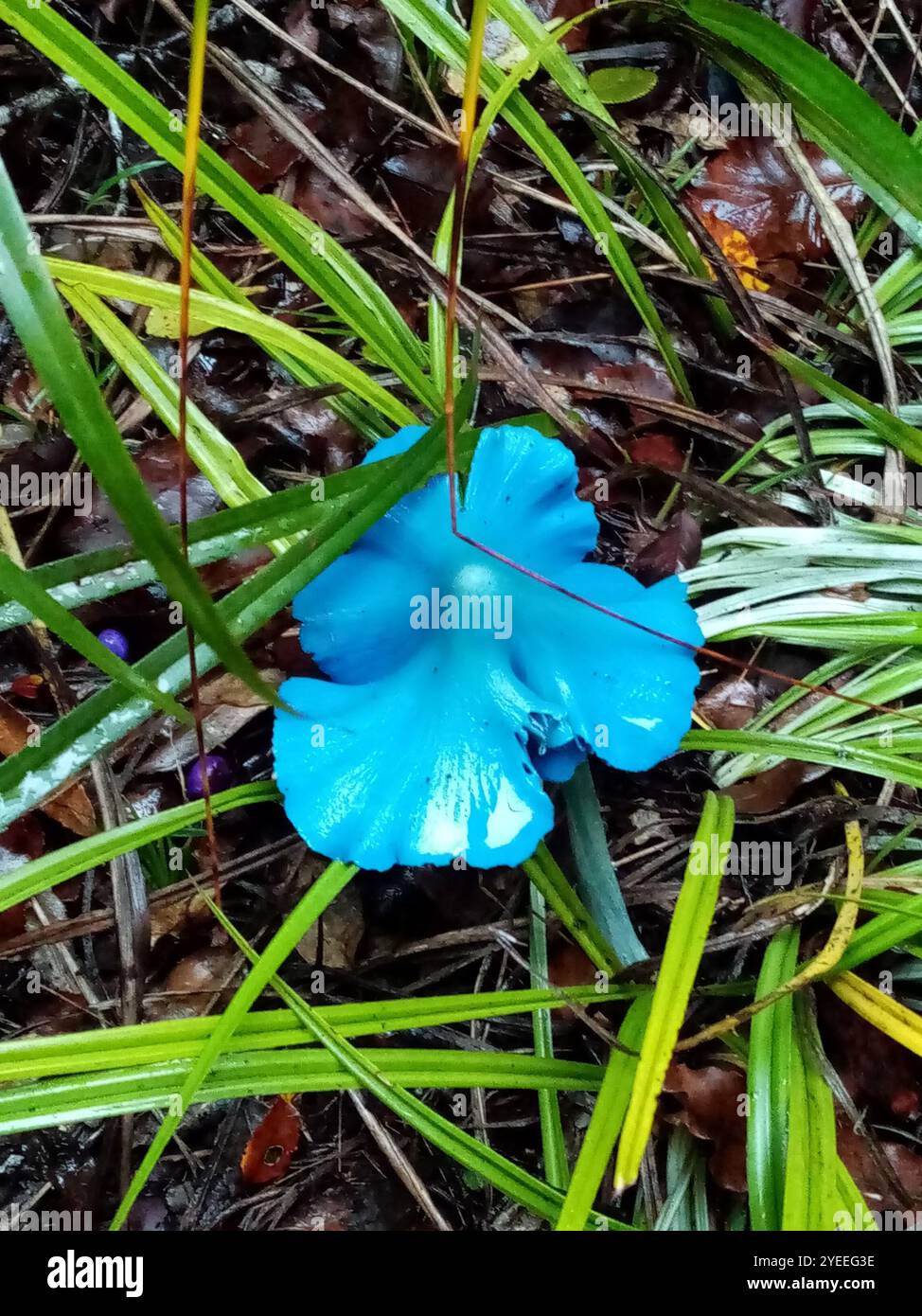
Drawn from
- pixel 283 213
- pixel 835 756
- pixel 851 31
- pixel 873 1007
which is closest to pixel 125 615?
pixel 283 213

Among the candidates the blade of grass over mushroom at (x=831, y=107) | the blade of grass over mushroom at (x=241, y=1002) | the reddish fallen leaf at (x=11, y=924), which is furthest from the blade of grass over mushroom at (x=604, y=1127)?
the blade of grass over mushroom at (x=831, y=107)

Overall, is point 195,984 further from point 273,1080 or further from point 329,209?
point 329,209

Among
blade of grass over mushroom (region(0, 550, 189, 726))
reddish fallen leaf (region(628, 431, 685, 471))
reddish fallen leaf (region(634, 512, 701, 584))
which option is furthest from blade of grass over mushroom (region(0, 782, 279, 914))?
reddish fallen leaf (region(628, 431, 685, 471))

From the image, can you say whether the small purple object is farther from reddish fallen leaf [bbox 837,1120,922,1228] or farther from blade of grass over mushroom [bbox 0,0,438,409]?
reddish fallen leaf [bbox 837,1120,922,1228]

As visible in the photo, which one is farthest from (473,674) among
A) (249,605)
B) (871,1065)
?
(871,1065)

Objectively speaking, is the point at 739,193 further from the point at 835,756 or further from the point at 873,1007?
the point at 873,1007

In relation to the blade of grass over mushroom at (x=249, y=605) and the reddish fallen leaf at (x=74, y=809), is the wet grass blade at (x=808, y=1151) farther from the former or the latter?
the reddish fallen leaf at (x=74, y=809)
